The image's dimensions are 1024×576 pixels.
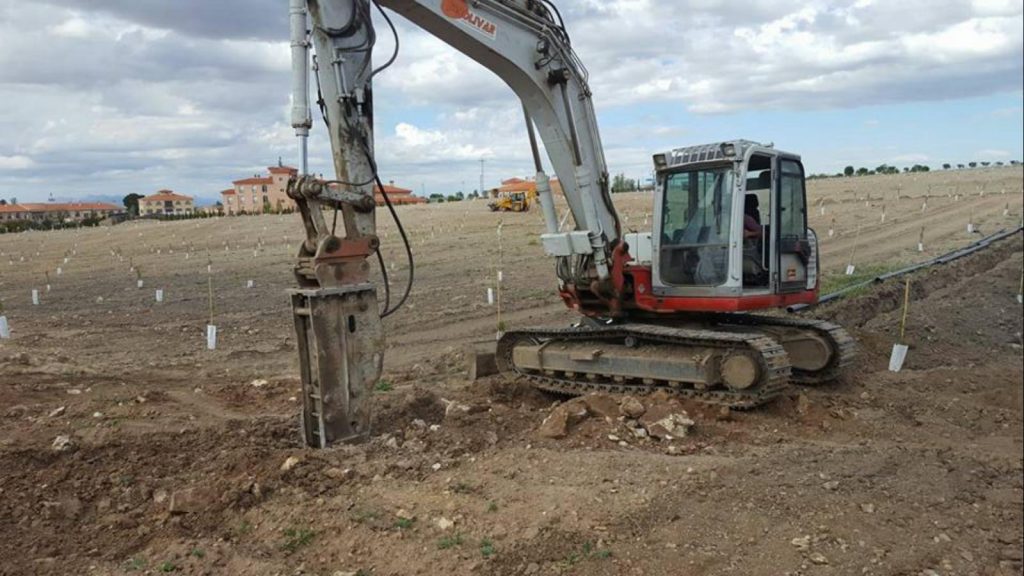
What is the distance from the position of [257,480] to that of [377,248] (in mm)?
2233

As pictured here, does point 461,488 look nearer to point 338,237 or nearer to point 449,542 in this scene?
Result: point 449,542

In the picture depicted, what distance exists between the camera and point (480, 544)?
16.8ft

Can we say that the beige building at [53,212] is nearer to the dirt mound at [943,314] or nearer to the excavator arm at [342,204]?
the excavator arm at [342,204]

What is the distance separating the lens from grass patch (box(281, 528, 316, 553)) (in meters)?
5.25

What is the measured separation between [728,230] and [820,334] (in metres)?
1.70

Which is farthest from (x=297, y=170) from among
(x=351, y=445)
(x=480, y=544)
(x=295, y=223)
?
(x=295, y=223)

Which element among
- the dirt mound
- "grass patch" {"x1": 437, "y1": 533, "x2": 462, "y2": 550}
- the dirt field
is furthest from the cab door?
"grass patch" {"x1": 437, "y1": 533, "x2": 462, "y2": 550}

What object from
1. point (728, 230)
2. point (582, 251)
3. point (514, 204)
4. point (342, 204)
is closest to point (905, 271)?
point (728, 230)

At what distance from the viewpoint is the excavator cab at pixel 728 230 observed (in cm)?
862

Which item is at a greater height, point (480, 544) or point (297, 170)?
point (297, 170)

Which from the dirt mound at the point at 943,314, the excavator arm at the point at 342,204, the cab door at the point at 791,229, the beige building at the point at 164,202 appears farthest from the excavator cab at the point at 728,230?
the beige building at the point at 164,202

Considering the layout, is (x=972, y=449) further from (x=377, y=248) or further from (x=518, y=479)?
(x=377, y=248)

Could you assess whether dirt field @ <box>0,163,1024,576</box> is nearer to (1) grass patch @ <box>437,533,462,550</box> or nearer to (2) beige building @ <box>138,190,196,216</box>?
(1) grass patch @ <box>437,533,462,550</box>

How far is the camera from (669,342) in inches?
350
